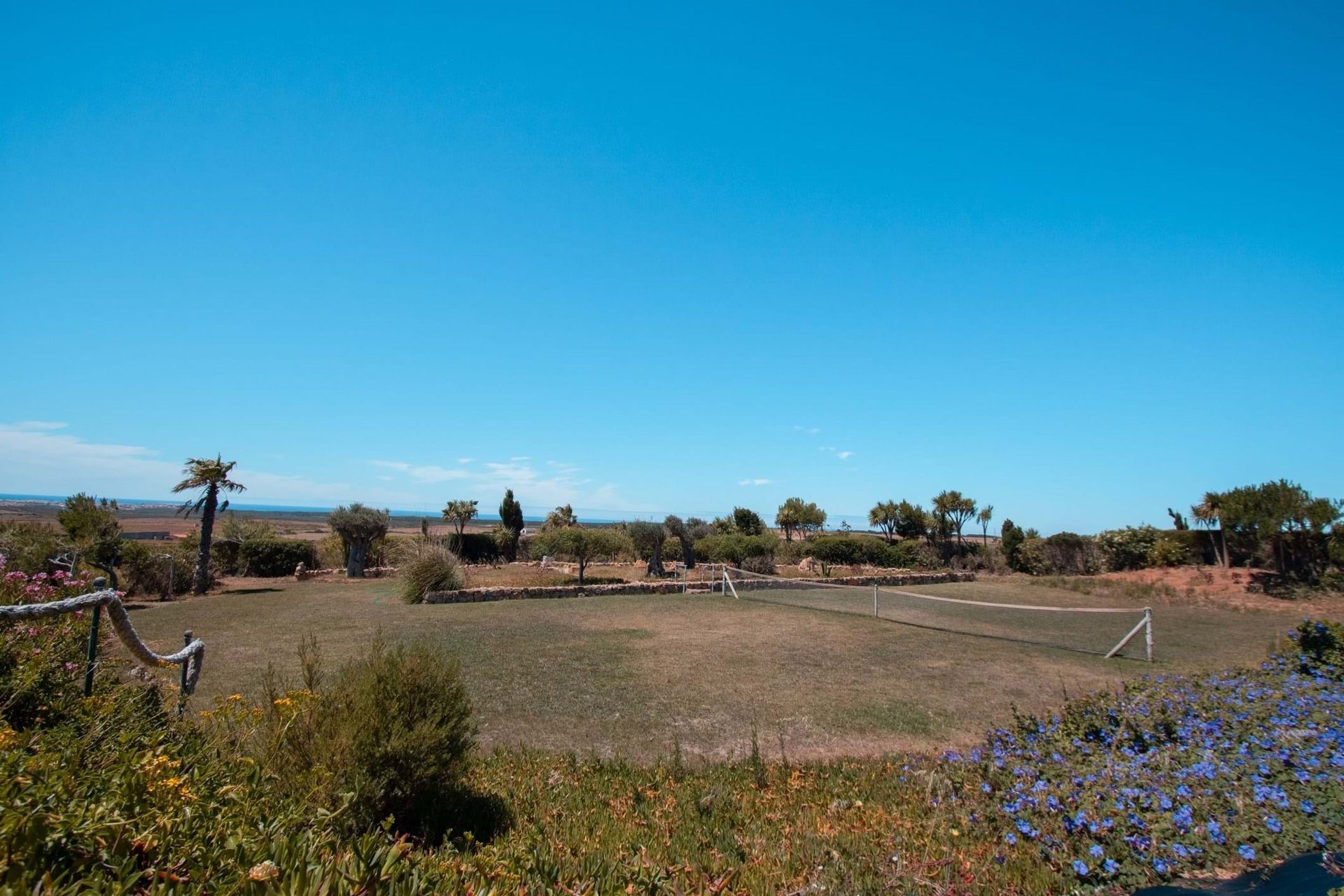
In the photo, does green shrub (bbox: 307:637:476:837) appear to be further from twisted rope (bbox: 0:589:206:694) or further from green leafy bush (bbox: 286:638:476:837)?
twisted rope (bbox: 0:589:206:694)

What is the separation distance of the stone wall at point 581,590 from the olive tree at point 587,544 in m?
1.42

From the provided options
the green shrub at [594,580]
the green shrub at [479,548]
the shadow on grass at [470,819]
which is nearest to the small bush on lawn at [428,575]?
the green shrub at [594,580]

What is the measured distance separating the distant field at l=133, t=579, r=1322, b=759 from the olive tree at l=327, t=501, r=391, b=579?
22.6 feet

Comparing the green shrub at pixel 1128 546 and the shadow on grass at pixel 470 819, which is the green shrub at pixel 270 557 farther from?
the green shrub at pixel 1128 546

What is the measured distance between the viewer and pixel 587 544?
25.9 metres

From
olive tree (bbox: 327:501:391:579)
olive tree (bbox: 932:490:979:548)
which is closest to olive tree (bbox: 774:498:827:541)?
olive tree (bbox: 932:490:979:548)

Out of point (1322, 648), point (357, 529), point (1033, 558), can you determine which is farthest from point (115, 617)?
point (1033, 558)

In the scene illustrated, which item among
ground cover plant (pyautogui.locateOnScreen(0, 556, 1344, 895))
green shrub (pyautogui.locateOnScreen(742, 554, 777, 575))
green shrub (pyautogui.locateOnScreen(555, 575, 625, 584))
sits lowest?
green shrub (pyautogui.locateOnScreen(555, 575, 625, 584))

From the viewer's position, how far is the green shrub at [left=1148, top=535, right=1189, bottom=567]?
1115 inches

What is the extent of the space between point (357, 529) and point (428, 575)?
8165 millimetres

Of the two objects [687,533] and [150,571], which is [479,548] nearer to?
[687,533]

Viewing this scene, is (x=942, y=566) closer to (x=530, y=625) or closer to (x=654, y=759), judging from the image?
(x=530, y=625)

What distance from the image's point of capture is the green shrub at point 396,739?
3.77 metres

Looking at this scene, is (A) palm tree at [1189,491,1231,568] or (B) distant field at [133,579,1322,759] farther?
(A) palm tree at [1189,491,1231,568]
